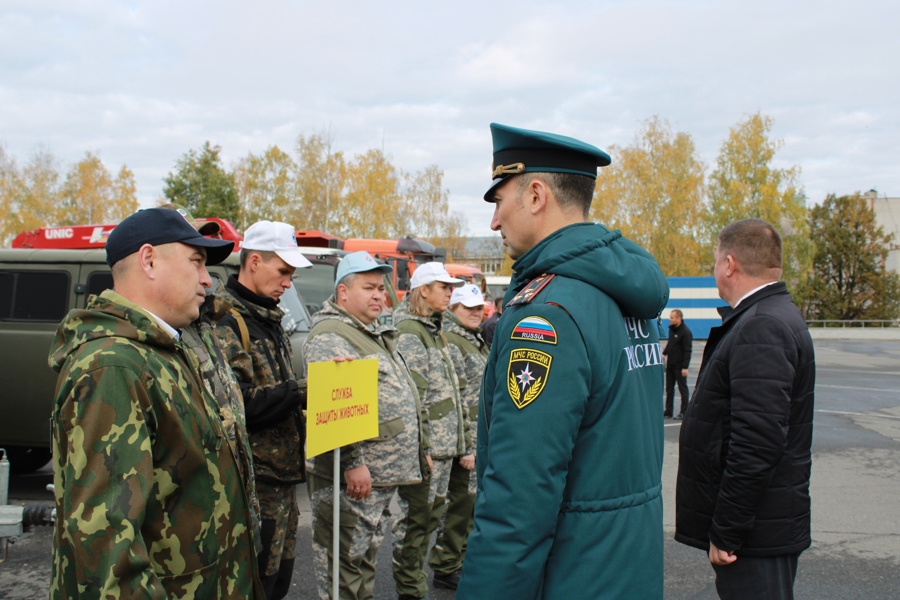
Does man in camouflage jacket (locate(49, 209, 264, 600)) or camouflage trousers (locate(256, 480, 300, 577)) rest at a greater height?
man in camouflage jacket (locate(49, 209, 264, 600))

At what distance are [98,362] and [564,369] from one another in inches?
48.0

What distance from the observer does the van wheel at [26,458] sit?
7.10 m

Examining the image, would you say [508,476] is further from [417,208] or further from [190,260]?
[417,208]

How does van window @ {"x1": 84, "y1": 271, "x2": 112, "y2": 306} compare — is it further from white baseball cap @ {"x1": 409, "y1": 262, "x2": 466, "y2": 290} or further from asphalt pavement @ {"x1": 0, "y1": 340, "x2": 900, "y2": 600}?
white baseball cap @ {"x1": 409, "y1": 262, "x2": 466, "y2": 290}

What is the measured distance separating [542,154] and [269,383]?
7.04 ft

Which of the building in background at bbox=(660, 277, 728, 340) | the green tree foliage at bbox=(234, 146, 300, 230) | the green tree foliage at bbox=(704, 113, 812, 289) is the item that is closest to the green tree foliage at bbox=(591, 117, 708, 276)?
the green tree foliage at bbox=(704, 113, 812, 289)

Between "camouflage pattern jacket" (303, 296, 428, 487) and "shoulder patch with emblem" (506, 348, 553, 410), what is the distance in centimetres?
212

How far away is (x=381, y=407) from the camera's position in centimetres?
393

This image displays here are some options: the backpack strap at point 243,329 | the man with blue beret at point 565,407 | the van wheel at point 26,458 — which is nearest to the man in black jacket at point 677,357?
the van wheel at point 26,458

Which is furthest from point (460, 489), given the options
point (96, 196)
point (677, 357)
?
point (96, 196)

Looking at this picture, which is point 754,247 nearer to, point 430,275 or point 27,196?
point 430,275

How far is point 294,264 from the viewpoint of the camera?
3623 millimetres

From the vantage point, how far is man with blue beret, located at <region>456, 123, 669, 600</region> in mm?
1598

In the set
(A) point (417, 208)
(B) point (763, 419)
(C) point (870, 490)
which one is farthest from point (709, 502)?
(A) point (417, 208)
